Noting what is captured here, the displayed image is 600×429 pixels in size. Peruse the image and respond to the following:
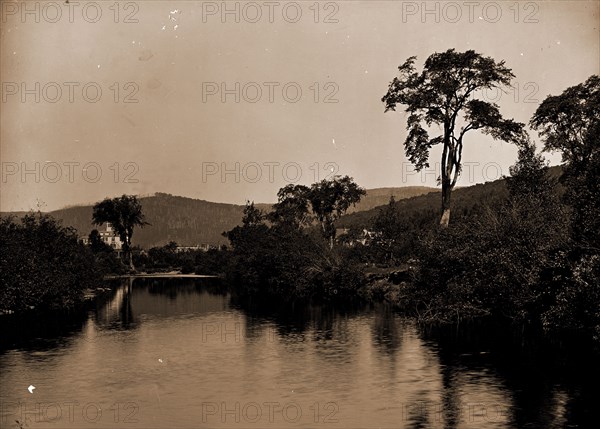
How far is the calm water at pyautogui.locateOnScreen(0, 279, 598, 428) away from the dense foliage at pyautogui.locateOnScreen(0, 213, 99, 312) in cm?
762

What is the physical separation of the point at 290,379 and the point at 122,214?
423ft

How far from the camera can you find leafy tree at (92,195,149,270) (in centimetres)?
14938

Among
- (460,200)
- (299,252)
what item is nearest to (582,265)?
(299,252)

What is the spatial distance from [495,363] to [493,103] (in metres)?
31.0

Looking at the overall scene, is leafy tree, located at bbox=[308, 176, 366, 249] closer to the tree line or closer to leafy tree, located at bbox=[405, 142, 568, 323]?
the tree line

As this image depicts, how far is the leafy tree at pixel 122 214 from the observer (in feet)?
→ 490

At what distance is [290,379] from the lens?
27984 millimetres

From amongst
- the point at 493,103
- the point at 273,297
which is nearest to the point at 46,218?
the point at 273,297

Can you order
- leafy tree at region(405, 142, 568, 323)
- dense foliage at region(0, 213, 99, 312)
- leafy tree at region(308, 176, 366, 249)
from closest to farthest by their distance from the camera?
leafy tree at region(405, 142, 568, 323)
dense foliage at region(0, 213, 99, 312)
leafy tree at region(308, 176, 366, 249)

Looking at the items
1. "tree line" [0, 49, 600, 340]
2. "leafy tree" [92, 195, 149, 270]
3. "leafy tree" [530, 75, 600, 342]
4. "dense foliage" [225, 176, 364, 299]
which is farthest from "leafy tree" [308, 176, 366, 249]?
"leafy tree" [530, 75, 600, 342]

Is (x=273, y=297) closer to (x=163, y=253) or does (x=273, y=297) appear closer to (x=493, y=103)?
(x=493, y=103)

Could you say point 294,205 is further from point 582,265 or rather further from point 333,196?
point 582,265

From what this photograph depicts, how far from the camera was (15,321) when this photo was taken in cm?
4828

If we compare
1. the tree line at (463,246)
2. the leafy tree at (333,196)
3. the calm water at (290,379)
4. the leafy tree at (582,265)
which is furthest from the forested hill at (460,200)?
the leafy tree at (582,265)
